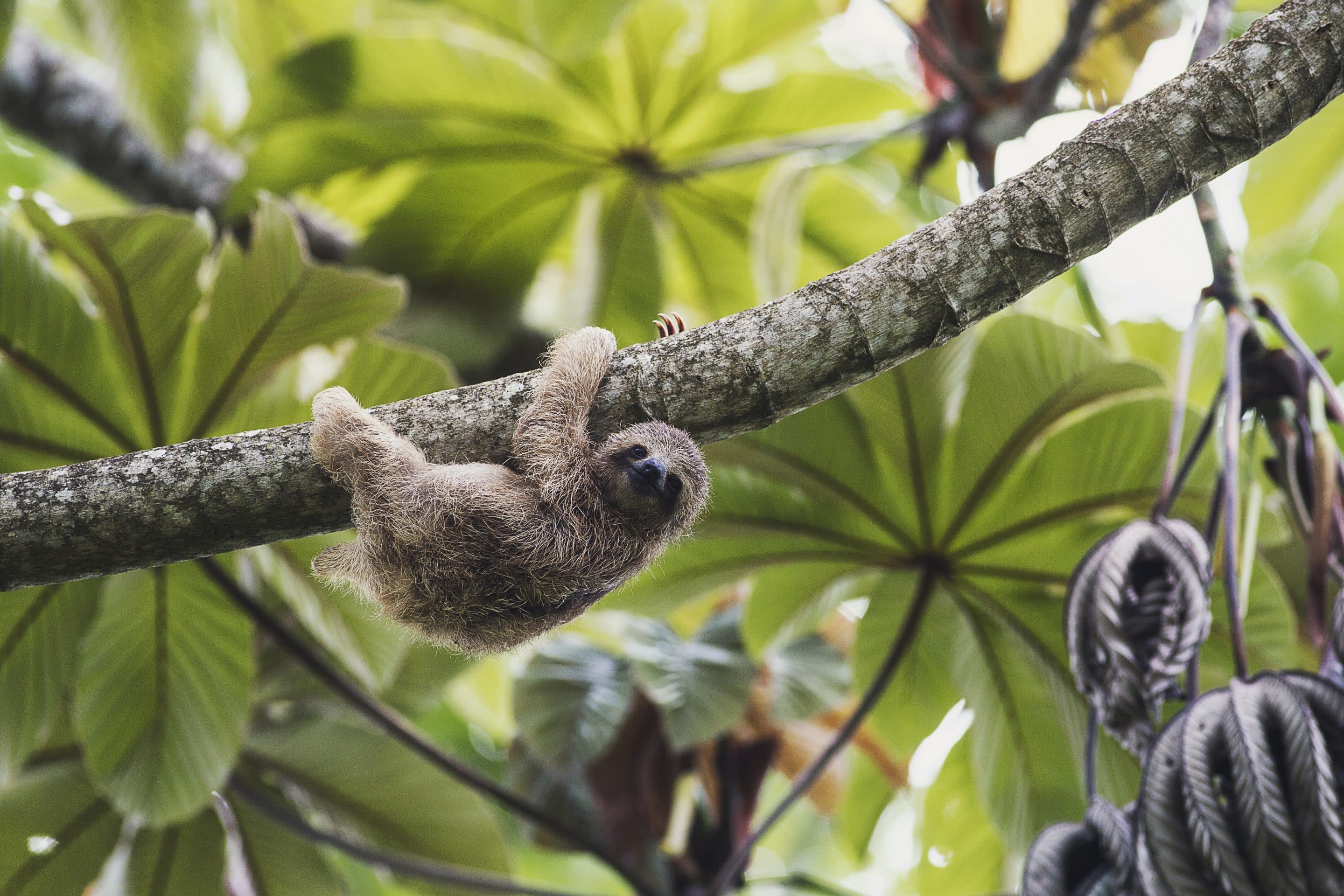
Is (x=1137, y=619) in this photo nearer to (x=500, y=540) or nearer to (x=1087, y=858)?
(x=1087, y=858)

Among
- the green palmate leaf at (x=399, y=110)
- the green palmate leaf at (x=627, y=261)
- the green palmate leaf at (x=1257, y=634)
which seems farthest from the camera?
the green palmate leaf at (x=627, y=261)

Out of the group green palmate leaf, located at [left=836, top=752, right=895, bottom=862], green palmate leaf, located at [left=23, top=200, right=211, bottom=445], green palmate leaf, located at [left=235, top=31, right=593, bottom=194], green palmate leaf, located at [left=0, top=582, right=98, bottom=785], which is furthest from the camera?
green palmate leaf, located at [left=836, top=752, right=895, bottom=862]

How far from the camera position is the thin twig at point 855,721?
2.34 m

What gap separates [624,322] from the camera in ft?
10.8

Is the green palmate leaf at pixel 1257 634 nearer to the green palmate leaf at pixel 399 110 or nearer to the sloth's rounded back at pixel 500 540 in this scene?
the sloth's rounded back at pixel 500 540

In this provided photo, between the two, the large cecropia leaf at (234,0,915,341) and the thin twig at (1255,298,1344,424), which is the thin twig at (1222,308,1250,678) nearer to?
the thin twig at (1255,298,1344,424)

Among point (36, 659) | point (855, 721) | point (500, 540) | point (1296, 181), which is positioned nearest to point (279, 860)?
point (36, 659)

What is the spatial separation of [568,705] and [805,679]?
2.17ft

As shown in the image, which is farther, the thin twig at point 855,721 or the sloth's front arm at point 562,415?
the thin twig at point 855,721

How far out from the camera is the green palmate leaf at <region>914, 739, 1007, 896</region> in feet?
9.46

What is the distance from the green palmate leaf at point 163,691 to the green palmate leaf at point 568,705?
0.74 metres

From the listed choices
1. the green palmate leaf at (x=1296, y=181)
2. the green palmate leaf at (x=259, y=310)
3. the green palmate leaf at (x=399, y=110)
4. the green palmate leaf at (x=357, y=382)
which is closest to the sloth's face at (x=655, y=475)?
the green palmate leaf at (x=357, y=382)

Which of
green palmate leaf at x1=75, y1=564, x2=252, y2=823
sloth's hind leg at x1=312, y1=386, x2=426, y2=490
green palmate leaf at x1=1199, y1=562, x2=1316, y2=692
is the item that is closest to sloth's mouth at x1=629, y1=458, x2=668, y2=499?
sloth's hind leg at x1=312, y1=386, x2=426, y2=490

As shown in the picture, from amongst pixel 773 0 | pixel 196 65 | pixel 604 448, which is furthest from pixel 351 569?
pixel 773 0
